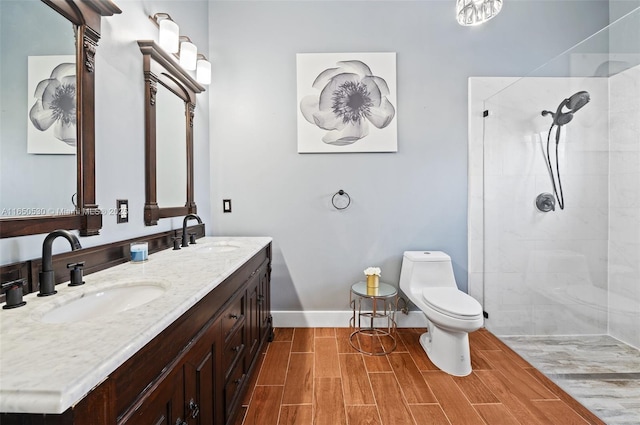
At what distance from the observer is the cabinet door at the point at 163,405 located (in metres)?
0.66

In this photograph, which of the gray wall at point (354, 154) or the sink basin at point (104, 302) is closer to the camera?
the sink basin at point (104, 302)

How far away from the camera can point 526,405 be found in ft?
5.11

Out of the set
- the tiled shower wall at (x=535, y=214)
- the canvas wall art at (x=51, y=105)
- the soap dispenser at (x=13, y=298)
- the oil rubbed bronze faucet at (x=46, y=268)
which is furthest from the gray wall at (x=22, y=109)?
the tiled shower wall at (x=535, y=214)

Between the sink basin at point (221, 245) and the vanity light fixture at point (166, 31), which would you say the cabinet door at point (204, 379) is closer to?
the sink basin at point (221, 245)

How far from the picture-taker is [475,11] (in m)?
1.62

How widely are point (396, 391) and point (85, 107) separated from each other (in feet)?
6.85

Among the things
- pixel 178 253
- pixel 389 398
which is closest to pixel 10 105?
pixel 178 253

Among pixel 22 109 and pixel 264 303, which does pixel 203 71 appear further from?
pixel 264 303

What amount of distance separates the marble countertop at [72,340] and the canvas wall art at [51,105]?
1.67 ft

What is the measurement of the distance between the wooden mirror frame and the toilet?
6.30 feet

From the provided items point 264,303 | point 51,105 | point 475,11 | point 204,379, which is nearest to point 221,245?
point 264,303

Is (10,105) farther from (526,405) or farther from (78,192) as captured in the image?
(526,405)

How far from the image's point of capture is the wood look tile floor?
4.82 feet

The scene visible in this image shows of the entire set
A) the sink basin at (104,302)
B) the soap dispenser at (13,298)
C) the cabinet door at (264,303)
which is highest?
the soap dispenser at (13,298)
